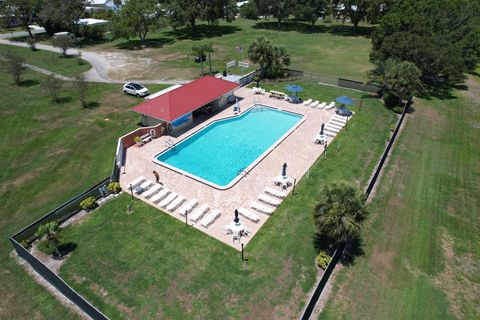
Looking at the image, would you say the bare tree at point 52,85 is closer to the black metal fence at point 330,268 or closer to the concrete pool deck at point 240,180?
the concrete pool deck at point 240,180

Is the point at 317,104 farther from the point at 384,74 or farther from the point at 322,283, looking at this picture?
the point at 322,283

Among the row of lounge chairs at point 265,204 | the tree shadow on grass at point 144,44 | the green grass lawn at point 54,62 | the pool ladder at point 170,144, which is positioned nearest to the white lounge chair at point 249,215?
the row of lounge chairs at point 265,204

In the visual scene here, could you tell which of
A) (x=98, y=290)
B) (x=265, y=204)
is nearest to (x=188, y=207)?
(x=265, y=204)

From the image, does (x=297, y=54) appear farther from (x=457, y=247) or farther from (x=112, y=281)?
(x=112, y=281)

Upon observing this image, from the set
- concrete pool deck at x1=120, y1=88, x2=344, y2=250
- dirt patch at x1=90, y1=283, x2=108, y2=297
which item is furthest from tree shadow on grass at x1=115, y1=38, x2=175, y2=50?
dirt patch at x1=90, y1=283, x2=108, y2=297

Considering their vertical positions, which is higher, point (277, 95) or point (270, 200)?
point (277, 95)

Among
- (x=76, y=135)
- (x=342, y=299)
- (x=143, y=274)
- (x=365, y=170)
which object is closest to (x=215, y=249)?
(x=143, y=274)

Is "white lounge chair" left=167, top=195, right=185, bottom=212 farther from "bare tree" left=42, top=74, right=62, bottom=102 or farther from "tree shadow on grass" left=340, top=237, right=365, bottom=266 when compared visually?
"bare tree" left=42, top=74, right=62, bottom=102
